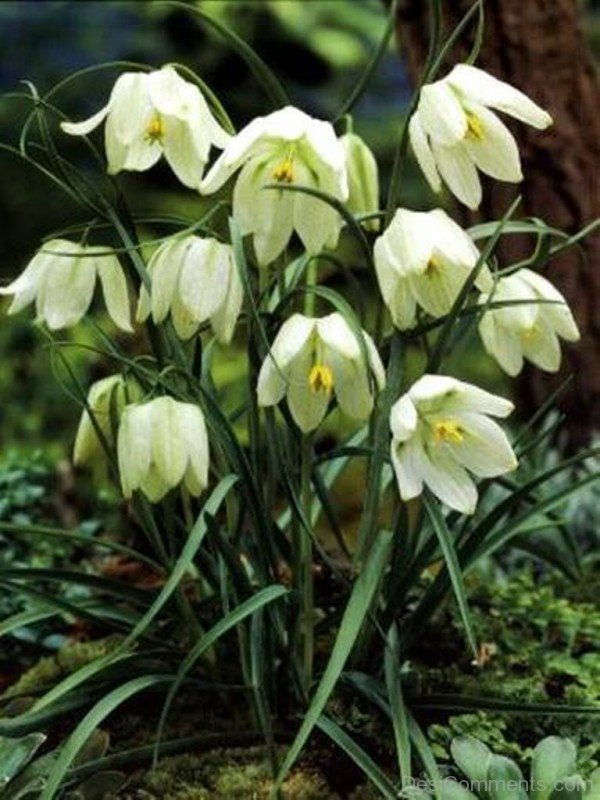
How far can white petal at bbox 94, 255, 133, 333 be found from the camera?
181 cm

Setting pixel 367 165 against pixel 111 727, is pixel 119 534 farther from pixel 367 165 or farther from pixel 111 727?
pixel 367 165

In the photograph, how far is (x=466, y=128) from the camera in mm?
1662

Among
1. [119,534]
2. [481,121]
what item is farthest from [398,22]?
[481,121]

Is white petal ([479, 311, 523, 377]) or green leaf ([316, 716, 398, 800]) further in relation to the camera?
white petal ([479, 311, 523, 377])

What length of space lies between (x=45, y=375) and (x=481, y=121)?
289 centimetres

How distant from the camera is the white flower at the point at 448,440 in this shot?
1642 millimetres

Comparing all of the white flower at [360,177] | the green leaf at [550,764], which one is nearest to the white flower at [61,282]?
the white flower at [360,177]

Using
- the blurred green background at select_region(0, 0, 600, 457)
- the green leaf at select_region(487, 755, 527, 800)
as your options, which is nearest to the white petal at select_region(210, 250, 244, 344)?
the green leaf at select_region(487, 755, 527, 800)

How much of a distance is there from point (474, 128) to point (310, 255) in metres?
0.24

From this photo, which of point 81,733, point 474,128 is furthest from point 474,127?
point 81,733

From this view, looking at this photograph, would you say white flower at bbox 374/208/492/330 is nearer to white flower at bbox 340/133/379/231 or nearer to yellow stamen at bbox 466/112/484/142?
yellow stamen at bbox 466/112/484/142

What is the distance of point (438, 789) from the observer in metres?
1.62

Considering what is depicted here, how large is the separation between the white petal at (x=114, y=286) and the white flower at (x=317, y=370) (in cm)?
23

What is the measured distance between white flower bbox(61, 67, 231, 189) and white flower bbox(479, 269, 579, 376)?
14.8 inches
